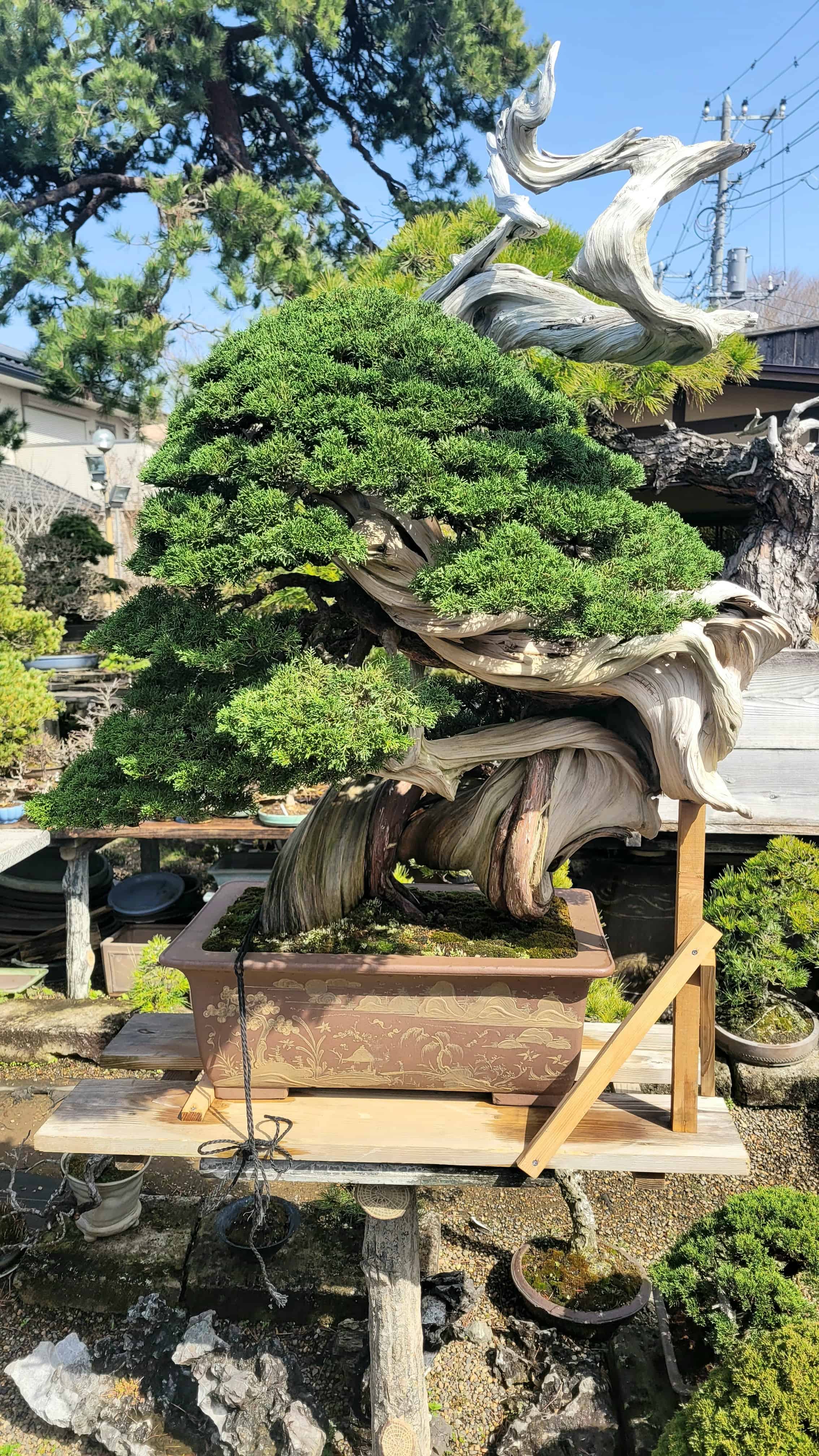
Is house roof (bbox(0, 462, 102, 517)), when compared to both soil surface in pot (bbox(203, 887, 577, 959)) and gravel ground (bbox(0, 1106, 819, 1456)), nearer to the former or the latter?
gravel ground (bbox(0, 1106, 819, 1456))

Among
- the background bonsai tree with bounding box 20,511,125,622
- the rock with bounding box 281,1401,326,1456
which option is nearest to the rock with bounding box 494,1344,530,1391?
the rock with bounding box 281,1401,326,1456

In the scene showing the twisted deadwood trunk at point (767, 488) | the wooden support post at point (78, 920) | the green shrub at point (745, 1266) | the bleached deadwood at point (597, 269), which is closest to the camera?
the bleached deadwood at point (597, 269)

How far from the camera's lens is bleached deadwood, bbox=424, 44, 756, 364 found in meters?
1.41

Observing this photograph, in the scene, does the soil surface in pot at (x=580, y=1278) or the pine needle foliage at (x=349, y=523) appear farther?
the soil surface in pot at (x=580, y=1278)

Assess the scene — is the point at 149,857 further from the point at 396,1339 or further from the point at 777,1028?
the point at 396,1339

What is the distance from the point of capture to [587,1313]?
9.12ft

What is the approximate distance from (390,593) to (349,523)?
157 millimetres

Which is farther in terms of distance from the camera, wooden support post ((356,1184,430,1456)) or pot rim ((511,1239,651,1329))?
pot rim ((511,1239,651,1329))

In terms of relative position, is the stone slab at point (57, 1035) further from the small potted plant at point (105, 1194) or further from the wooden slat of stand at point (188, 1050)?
the wooden slat of stand at point (188, 1050)

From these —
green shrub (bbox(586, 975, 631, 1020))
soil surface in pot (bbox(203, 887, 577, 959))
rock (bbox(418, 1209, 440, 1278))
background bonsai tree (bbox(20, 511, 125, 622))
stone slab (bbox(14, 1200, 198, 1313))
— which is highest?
background bonsai tree (bbox(20, 511, 125, 622))

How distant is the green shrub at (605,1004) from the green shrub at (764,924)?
20.5 inches

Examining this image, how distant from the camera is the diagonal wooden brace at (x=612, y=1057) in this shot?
5.45 feet

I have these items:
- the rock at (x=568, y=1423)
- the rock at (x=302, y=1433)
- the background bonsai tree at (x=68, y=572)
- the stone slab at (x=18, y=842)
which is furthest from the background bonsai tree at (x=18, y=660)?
the rock at (x=568, y=1423)

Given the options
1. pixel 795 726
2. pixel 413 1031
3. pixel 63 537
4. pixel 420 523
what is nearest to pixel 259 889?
pixel 413 1031
